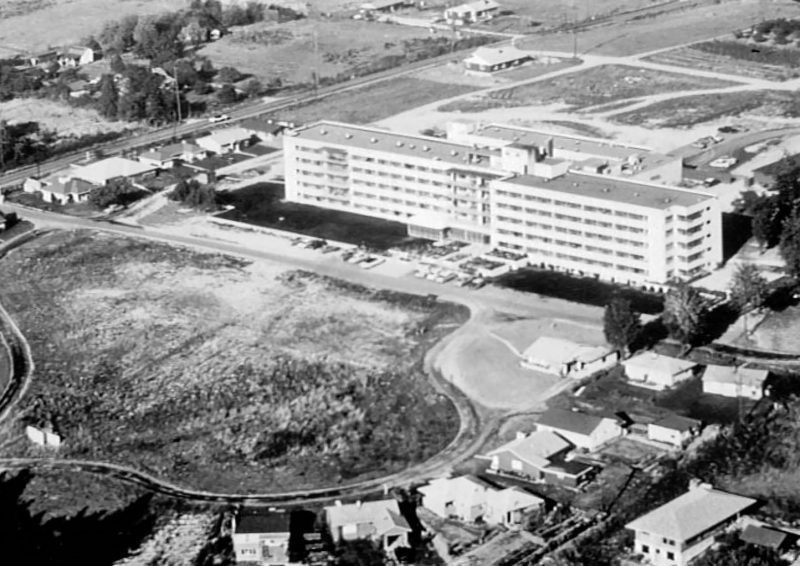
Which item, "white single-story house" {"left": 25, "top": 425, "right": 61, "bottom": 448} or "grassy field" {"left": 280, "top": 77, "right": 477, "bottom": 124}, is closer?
"white single-story house" {"left": 25, "top": 425, "right": 61, "bottom": 448}

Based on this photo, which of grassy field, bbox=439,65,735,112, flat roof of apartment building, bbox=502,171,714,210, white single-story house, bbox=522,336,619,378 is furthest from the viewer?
grassy field, bbox=439,65,735,112

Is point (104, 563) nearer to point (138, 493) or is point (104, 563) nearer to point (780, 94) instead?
point (138, 493)

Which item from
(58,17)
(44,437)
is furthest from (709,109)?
(58,17)

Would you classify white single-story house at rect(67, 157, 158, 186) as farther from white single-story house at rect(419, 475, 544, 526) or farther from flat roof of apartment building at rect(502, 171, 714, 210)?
white single-story house at rect(419, 475, 544, 526)

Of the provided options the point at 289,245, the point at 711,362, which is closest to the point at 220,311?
the point at 289,245

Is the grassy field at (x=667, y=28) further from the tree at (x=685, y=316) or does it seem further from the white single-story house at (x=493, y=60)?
the tree at (x=685, y=316)

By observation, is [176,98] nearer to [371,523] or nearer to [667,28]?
[667,28]

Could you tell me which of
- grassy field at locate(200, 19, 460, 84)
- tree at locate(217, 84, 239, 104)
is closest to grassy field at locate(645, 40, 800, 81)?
grassy field at locate(200, 19, 460, 84)
